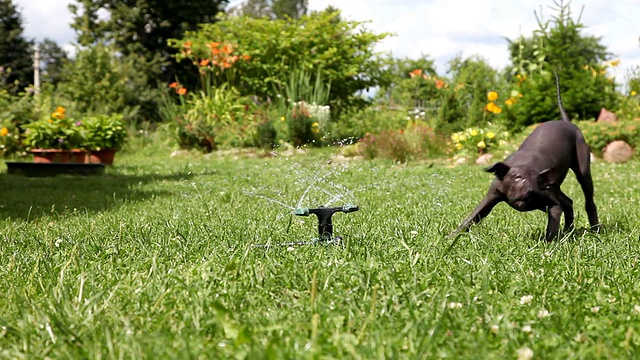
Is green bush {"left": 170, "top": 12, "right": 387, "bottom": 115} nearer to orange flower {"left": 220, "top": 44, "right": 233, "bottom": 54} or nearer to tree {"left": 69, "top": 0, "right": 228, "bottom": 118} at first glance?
orange flower {"left": 220, "top": 44, "right": 233, "bottom": 54}

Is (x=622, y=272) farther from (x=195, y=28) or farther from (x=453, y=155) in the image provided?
(x=195, y=28)

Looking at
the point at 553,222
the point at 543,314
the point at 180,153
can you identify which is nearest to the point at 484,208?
the point at 553,222

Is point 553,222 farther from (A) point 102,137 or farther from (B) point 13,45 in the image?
(B) point 13,45

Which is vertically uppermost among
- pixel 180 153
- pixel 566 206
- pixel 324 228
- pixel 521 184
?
pixel 521 184

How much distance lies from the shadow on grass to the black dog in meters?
3.41

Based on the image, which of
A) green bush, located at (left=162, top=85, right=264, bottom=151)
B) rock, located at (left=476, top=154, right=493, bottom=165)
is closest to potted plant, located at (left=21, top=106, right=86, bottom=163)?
green bush, located at (left=162, top=85, right=264, bottom=151)

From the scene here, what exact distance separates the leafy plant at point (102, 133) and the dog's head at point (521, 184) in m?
9.43

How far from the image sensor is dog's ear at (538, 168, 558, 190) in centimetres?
395

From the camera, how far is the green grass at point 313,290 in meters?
2.15

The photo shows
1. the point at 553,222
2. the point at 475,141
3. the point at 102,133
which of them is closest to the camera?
the point at 553,222

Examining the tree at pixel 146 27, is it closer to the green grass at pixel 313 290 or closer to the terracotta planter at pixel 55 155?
the terracotta planter at pixel 55 155

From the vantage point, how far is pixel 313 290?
2473 millimetres

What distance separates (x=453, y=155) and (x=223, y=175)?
5.33 m

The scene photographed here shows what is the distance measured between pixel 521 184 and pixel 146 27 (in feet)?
81.5
